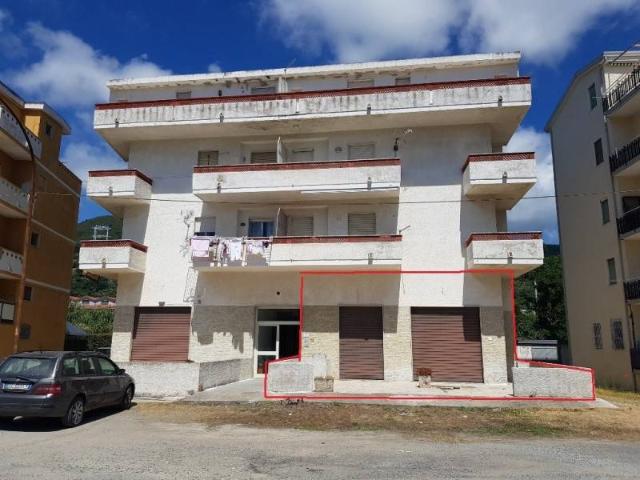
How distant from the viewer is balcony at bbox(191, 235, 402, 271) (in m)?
19.6

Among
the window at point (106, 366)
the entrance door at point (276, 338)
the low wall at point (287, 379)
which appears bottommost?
the low wall at point (287, 379)

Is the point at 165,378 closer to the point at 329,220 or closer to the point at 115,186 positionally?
the point at 329,220

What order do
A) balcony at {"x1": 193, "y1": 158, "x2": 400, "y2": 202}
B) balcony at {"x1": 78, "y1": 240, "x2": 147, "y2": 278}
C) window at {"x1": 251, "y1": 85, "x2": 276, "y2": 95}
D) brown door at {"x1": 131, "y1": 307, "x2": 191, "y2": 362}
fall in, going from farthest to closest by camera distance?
window at {"x1": 251, "y1": 85, "x2": 276, "y2": 95}, brown door at {"x1": 131, "y1": 307, "x2": 191, "y2": 362}, balcony at {"x1": 78, "y1": 240, "x2": 147, "y2": 278}, balcony at {"x1": 193, "y1": 158, "x2": 400, "y2": 202}

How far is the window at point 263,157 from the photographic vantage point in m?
23.1

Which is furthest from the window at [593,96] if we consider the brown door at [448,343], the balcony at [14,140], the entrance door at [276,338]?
the balcony at [14,140]

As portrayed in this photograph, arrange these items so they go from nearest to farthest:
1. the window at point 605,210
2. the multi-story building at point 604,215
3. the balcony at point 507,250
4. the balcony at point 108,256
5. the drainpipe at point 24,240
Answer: the balcony at point 507,250
the balcony at point 108,256
the multi-story building at point 604,215
the drainpipe at point 24,240
the window at point 605,210

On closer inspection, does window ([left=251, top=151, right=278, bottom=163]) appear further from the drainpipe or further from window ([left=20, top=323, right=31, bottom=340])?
window ([left=20, top=323, right=31, bottom=340])

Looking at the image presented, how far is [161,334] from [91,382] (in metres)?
9.73

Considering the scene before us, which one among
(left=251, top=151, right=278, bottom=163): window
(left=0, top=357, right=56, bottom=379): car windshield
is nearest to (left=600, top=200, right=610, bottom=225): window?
(left=251, top=151, right=278, bottom=163): window

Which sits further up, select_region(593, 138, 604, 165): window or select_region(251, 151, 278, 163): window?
select_region(593, 138, 604, 165): window

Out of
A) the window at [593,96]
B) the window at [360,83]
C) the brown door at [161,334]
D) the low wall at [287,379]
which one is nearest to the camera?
the low wall at [287,379]

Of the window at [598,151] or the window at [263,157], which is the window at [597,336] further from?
the window at [263,157]

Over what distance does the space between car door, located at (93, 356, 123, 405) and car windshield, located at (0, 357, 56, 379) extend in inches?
65.1

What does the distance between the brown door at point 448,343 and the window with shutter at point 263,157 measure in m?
8.87
